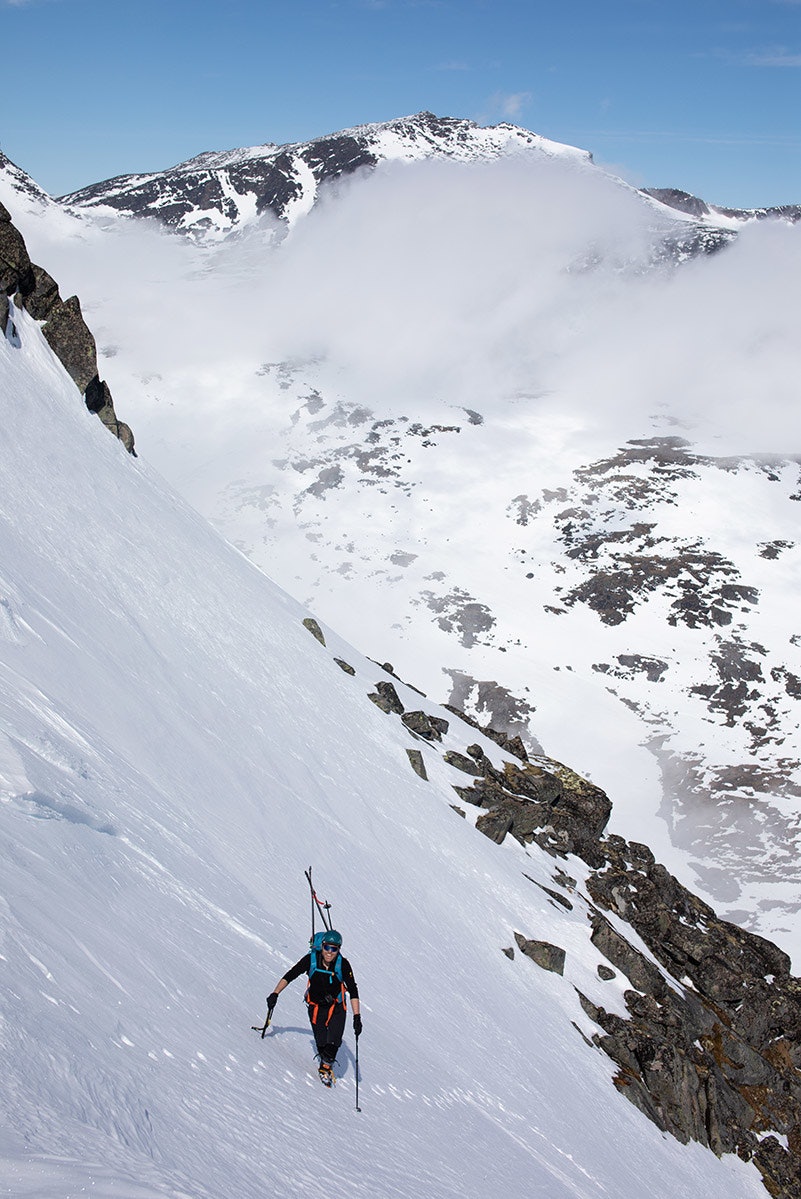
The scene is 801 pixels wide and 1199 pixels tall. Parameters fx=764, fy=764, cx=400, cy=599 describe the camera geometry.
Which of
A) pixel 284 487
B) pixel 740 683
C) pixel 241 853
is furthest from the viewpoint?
pixel 284 487


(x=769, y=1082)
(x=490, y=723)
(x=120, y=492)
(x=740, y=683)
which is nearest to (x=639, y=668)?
(x=740, y=683)

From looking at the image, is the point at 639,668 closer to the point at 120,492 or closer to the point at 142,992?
the point at 120,492

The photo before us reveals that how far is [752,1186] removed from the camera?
24.9m

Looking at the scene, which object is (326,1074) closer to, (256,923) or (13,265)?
(256,923)

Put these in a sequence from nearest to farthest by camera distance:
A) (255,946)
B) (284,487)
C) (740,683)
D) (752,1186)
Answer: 1. (255,946)
2. (752,1186)
3. (740,683)
4. (284,487)

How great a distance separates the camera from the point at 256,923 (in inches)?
491

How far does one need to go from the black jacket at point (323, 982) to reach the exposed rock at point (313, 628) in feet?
88.0

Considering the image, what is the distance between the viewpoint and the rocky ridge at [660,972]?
82.9ft

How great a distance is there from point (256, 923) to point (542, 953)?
1592 cm

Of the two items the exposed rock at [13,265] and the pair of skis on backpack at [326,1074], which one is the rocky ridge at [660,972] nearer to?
the pair of skis on backpack at [326,1074]

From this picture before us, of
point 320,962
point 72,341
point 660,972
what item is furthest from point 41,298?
point 660,972

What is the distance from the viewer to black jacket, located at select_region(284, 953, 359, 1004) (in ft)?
31.6

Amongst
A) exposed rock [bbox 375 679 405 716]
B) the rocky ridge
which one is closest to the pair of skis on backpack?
the rocky ridge

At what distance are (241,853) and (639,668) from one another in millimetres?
125713
